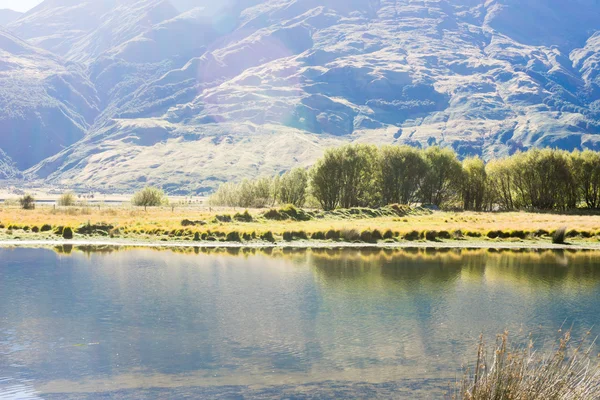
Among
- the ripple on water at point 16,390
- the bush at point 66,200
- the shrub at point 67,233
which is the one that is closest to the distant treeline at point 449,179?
the bush at point 66,200

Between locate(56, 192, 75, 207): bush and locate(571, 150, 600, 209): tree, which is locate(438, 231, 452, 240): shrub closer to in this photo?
locate(571, 150, 600, 209): tree

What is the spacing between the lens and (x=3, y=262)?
45.3 metres

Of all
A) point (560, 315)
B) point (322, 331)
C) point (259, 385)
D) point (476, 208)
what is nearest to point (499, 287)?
point (560, 315)

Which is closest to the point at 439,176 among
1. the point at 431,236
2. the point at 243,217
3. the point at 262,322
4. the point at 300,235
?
the point at 243,217

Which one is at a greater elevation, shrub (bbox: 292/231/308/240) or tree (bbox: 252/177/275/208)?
tree (bbox: 252/177/275/208)

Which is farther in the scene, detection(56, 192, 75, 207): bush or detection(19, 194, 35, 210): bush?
detection(56, 192, 75, 207): bush

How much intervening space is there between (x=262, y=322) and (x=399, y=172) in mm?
99180

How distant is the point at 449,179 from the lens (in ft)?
419

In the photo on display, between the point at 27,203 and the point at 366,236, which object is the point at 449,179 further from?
the point at 27,203

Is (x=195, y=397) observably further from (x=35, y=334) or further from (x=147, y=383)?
(x=35, y=334)

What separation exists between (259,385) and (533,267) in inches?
1324

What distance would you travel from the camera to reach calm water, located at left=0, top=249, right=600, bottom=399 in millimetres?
18750

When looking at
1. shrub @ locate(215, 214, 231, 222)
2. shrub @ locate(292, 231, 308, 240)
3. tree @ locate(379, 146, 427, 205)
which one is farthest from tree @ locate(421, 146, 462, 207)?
shrub @ locate(292, 231, 308, 240)

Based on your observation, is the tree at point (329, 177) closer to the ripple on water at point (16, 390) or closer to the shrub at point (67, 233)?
the shrub at point (67, 233)
